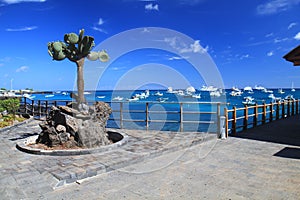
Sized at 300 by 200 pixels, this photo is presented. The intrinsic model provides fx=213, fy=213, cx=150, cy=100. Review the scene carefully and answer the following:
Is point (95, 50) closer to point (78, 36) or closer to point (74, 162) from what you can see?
point (78, 36)

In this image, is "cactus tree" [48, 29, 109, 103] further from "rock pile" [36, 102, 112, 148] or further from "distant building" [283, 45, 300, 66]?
"distant building" [283, 45, 300, 66]

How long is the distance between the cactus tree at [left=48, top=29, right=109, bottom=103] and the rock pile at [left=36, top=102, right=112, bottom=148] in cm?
56

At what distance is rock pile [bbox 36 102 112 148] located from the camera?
4832 mm

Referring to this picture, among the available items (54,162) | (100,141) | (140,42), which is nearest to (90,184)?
(54,162)

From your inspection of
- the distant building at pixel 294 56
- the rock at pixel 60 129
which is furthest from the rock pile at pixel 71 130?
the distant building at pixel 294 56

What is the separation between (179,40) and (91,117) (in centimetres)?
408

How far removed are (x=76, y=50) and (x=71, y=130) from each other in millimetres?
2096

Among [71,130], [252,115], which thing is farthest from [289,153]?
[71,130]

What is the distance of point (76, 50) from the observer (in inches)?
218

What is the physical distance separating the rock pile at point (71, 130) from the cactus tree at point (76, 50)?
556 mm

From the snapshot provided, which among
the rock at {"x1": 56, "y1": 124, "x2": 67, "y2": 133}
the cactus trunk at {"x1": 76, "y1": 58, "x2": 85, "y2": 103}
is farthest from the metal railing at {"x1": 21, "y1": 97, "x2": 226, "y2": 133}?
the rock at {"x1": 56, "y1": 124, "x2": 67, "y2": 133}

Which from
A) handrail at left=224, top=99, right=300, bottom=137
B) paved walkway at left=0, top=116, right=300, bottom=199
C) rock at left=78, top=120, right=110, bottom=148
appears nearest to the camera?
paved walkway at left=0, top=116, right=300, bottom=199

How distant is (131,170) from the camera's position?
3.69m

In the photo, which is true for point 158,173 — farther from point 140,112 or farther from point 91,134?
point 140,112
